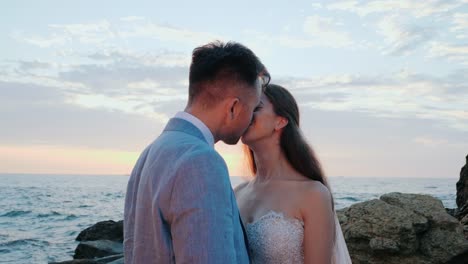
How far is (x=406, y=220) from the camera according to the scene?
8109 millimetres

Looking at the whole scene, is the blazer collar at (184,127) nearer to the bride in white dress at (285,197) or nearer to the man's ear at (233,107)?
the man's ear at (233,107)

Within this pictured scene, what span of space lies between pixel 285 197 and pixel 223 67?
2000mm

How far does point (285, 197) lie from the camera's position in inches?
173

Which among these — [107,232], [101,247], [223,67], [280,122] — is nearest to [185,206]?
[223,67]

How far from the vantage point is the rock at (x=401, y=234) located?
26.6ft

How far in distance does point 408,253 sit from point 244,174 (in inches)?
164

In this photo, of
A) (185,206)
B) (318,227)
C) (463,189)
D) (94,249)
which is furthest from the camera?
(463,189)

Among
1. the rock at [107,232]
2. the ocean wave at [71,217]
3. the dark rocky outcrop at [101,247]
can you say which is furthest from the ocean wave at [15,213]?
the rock at [107,232]

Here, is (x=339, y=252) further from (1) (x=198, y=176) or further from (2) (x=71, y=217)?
(2) (x=71, y=217)

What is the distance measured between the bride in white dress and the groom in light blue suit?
162cm

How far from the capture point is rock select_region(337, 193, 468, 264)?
26.6 feet

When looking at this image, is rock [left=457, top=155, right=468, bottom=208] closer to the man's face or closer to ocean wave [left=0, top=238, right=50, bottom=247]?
the man's face

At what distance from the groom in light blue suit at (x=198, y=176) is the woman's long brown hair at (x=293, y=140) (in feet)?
5.52

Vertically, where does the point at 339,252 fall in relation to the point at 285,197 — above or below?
below
